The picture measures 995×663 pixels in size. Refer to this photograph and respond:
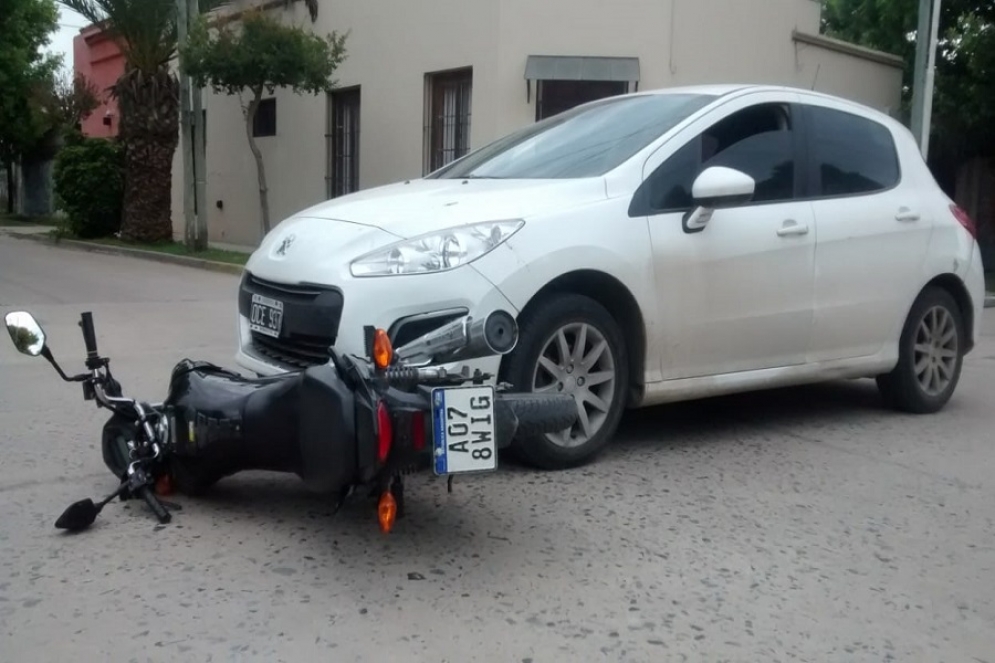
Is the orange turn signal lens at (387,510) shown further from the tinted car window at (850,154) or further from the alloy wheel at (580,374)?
the tinted car window at (850,154)

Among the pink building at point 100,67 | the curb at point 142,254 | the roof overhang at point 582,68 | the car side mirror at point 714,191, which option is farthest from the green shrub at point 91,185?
the car side mirror at point 714,191

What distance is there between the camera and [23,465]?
5227 millimetres

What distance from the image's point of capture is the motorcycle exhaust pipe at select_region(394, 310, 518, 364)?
390 centimetres

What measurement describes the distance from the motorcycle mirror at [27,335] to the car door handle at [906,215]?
14.2ft

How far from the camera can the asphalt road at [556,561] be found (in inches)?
137

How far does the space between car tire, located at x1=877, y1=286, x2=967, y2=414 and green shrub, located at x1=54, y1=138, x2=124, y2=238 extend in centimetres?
1868

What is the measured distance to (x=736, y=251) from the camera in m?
5.46

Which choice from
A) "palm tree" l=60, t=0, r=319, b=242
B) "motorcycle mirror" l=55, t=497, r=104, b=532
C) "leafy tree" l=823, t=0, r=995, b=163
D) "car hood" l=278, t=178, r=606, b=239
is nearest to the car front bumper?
"car hood" l=278, t=178, r=606, b=239

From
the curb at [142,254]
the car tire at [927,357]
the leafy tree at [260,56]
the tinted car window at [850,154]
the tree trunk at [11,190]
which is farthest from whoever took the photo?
the tree trunk at [11,190]

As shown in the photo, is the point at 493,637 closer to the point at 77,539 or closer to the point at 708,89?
the point at 77,539

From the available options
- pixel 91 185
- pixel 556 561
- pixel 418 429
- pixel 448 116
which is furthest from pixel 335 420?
pixel 91 185

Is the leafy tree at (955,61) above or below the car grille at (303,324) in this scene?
above

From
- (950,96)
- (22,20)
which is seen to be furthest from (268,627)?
(22,20)

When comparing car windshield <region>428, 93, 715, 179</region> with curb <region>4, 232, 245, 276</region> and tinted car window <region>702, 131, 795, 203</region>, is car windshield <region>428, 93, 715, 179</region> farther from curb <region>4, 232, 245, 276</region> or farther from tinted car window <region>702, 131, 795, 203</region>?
curb <region>4, 232, 245, 276</region>
